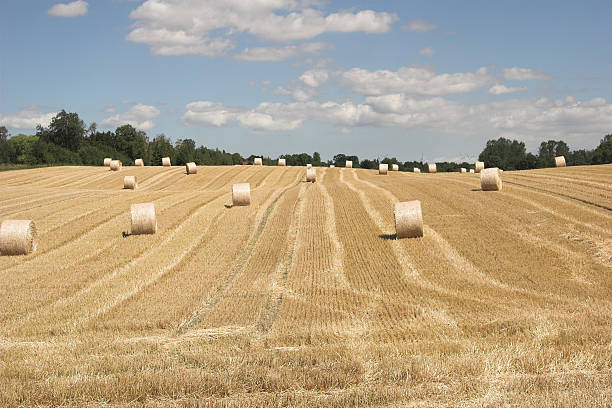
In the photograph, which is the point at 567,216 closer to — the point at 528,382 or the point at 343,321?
the point at 343,321

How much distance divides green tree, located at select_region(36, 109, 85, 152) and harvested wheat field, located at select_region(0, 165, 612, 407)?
12779 cm

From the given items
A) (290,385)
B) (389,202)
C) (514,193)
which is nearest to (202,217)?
(389,202)

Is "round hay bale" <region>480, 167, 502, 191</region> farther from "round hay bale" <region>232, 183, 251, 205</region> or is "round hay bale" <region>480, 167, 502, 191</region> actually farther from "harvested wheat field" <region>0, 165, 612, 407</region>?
"round hay bale" <region>232, 183, 251, 205</region>

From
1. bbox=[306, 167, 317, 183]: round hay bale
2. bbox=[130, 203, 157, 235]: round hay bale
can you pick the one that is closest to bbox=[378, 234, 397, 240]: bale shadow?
bbox=[130, 203, 157, 235]: round hay bale

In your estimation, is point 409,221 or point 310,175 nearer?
point 409,221

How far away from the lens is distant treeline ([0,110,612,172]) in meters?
110

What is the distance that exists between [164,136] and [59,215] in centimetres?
17925

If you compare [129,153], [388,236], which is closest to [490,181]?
[388,236]

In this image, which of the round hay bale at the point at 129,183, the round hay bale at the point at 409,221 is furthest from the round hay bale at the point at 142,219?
the round hay bale at the point at 129,183

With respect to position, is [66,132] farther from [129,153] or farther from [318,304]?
[318,304]

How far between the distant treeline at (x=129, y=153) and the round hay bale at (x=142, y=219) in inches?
3239

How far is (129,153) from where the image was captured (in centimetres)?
14750

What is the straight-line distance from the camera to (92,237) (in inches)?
875

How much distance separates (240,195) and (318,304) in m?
17.1
